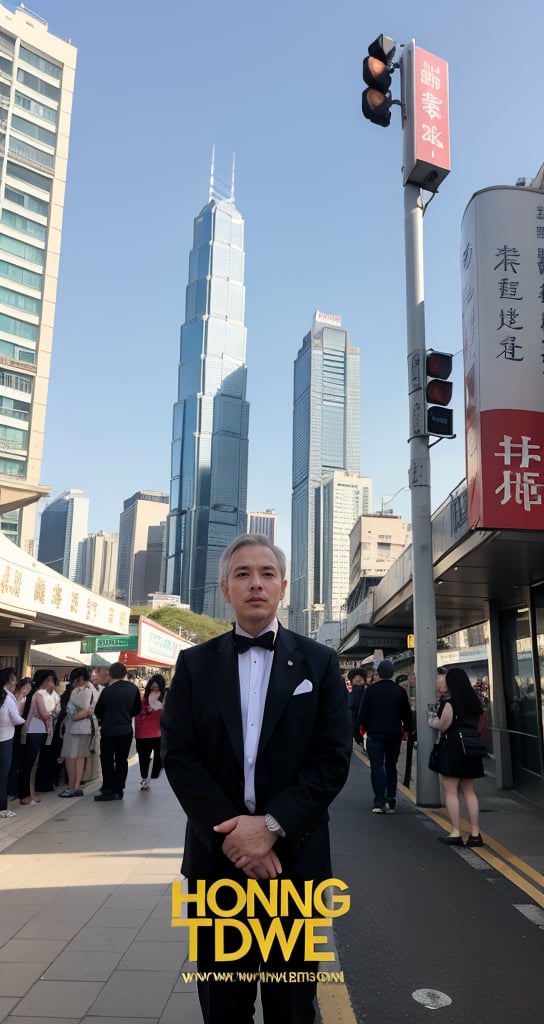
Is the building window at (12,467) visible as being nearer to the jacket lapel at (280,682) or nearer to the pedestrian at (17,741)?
the pedestrian at (17,741)

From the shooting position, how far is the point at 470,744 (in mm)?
6727

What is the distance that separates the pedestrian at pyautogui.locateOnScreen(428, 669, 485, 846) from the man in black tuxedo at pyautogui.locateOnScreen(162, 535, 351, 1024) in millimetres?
4703

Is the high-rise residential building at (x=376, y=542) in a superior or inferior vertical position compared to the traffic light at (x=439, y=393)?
superior

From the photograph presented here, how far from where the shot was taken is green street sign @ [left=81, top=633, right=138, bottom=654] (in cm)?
2503

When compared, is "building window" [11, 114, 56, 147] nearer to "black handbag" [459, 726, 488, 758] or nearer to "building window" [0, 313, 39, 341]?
"building window" [0, 313, 39, 341]

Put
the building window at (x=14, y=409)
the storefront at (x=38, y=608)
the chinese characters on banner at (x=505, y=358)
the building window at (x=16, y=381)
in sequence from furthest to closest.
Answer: the building window at (x=16, y=381) → the building window at (x=14, y=409) → the storefront at (x=38, y=608) → the chinese characters on banner at (x=505, y=358)

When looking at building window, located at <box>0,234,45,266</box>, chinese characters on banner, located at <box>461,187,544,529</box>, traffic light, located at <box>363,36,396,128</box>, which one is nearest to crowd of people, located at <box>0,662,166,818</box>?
chinese characters on banner, located at <box>461,187,544,529</box>

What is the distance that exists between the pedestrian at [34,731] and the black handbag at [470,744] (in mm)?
5237

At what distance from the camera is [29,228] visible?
63625 millimetres

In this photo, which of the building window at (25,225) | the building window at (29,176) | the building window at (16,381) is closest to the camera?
the building window at (16,381)

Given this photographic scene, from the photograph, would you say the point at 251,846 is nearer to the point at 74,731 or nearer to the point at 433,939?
the point at 433,939

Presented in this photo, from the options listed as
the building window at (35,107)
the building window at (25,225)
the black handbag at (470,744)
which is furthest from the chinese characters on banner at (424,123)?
the building window at (35,107)

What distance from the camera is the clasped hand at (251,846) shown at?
2215 millimetres

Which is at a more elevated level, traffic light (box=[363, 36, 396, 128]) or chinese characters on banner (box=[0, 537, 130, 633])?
traffic light (box=[363, 36, 396, 128])
